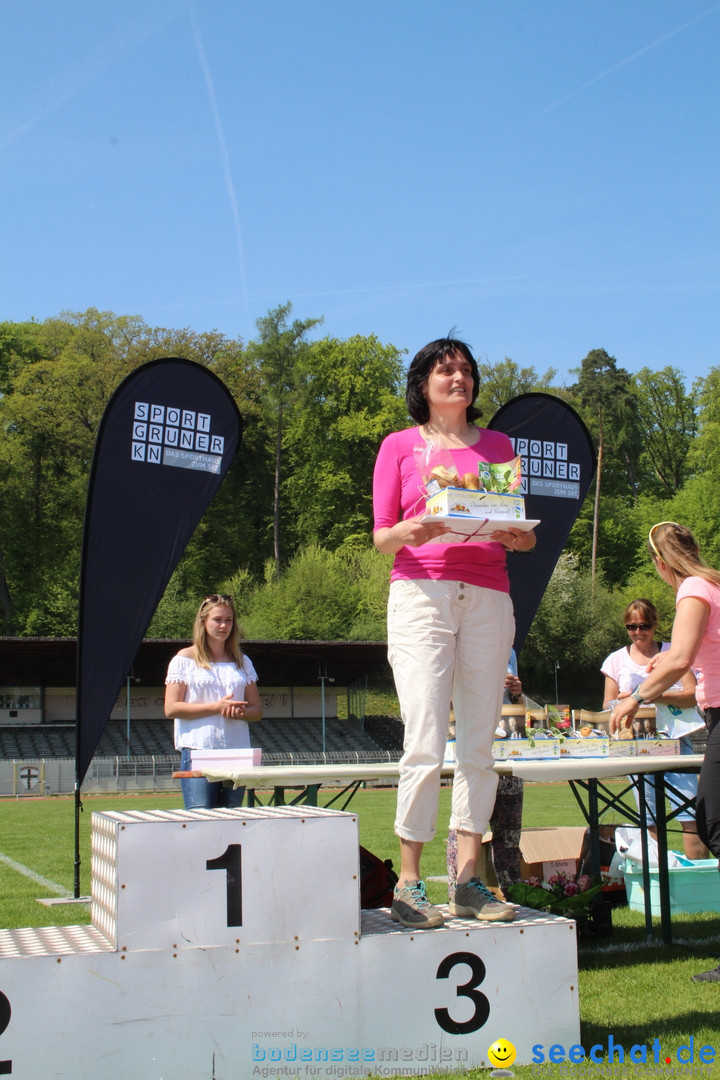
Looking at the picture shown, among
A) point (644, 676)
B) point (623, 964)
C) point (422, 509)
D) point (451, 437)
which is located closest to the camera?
point (422, 509)

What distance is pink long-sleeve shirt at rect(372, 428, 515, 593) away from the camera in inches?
134

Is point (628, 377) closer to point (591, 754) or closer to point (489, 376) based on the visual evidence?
point (489, 376)

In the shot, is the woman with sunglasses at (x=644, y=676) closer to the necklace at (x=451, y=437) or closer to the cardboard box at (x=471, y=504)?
the necklace at (x=451, y=437)

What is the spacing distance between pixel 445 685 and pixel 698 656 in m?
1.27

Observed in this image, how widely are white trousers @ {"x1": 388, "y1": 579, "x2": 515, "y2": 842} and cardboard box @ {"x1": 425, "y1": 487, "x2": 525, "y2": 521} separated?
1.00 feet

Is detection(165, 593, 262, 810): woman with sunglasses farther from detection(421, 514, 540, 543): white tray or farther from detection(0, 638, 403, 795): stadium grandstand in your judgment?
detection(0, 638, 403, 795): stadium grandstand

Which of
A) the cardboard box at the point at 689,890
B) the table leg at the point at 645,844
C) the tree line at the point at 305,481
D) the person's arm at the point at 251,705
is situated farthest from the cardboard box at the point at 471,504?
the tree line at the point at 305,481

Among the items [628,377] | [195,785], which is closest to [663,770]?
[195,785]

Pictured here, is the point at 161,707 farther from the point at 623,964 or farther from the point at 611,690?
the point at 623,964

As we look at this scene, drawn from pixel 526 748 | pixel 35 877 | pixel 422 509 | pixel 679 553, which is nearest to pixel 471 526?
pixel 422 509

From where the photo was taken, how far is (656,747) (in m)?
4.89

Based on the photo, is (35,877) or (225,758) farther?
(35,877)

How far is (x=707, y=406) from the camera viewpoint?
171ft

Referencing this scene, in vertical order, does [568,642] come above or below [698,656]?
below
